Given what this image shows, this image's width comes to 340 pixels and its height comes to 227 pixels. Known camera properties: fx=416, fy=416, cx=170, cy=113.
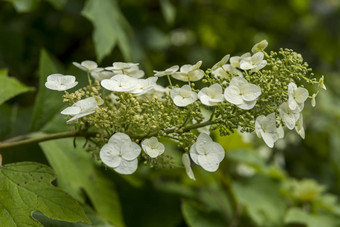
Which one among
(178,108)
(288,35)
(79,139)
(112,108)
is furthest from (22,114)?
(288,35)

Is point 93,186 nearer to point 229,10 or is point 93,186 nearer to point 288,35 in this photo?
point 229,10

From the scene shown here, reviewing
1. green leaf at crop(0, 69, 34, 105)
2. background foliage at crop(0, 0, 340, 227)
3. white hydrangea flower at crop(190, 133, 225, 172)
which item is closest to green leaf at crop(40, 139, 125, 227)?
background foliage at crop(0, 0, 340, 227)

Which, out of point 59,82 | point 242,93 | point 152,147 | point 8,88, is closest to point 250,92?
point 242,93

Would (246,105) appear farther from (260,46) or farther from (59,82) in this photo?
(59,82)

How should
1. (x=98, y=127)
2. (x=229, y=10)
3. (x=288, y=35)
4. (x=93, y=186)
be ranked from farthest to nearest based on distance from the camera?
1. (x=288, y=35)
2. (x=229, y=10)
3. (x=93, y=186)
4. (x=98, y=127)

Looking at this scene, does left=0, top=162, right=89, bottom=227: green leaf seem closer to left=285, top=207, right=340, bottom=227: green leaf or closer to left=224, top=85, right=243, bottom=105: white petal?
left=224, top=85, right=243, bottom=105: white petal
